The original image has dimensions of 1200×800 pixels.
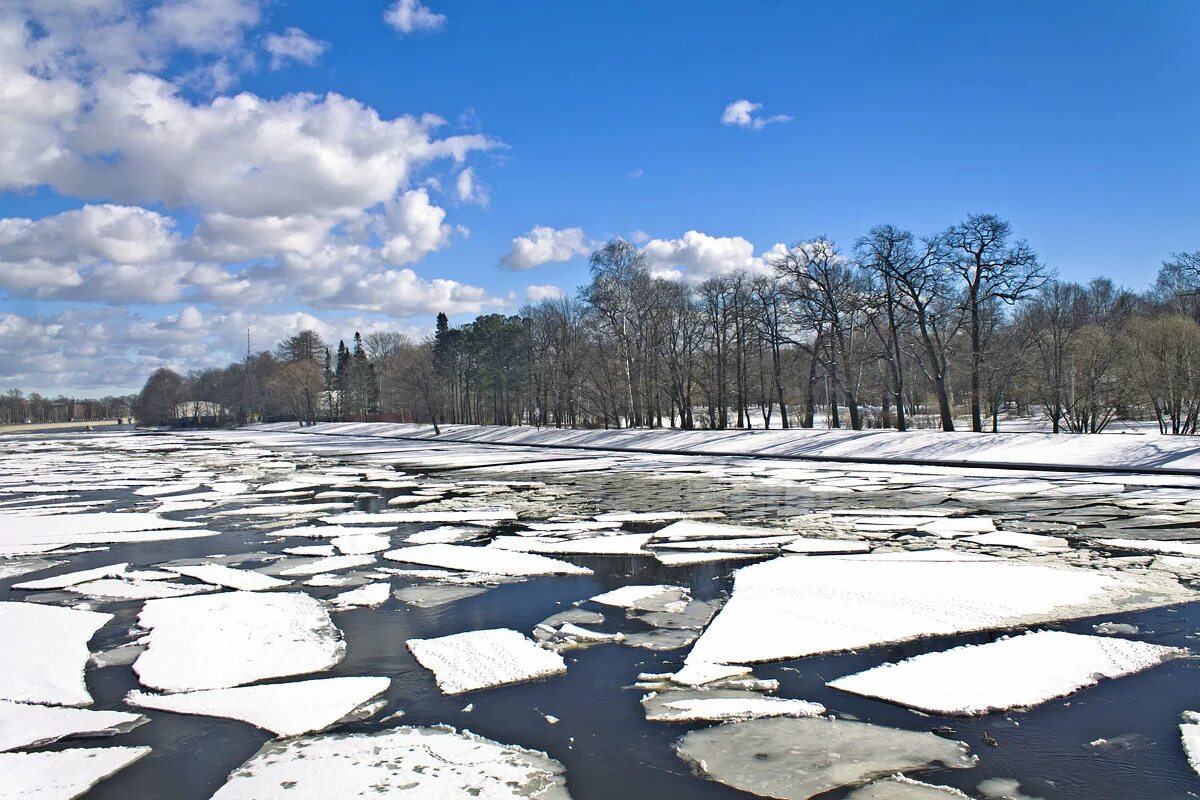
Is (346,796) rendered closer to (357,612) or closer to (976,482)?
(357,612)

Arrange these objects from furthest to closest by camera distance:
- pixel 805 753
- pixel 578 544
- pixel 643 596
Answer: pixel 578 544 < pixel 643 596 < pixel 805 753

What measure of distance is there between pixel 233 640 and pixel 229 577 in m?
3.25

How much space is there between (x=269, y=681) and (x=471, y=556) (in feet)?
17.1

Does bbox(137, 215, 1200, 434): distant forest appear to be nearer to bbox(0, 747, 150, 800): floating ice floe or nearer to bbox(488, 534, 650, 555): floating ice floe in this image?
bbox(488, 534, 650, 555): floating ice floe

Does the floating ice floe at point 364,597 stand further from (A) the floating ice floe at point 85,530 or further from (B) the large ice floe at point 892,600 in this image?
(A) the floating ice floe at point 85,530

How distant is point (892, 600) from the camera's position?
8.17m

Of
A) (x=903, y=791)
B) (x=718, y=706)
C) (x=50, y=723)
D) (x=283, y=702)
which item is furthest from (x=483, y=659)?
(x=903, y=791)

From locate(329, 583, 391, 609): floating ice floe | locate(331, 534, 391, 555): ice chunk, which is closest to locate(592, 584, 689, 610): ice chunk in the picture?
locate(329, 583, 391, 609): floating ice floe

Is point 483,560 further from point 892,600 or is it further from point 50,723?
point 50,723

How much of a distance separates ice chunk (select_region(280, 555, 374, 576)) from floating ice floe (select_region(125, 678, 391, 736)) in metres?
4.55

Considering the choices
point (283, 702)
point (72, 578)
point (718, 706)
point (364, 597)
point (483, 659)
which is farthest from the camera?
point (72, 578)

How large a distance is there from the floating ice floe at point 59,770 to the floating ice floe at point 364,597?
145 inches

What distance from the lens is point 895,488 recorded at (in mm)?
19844

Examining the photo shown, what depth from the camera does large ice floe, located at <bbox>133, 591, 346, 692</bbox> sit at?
20.8 ft
